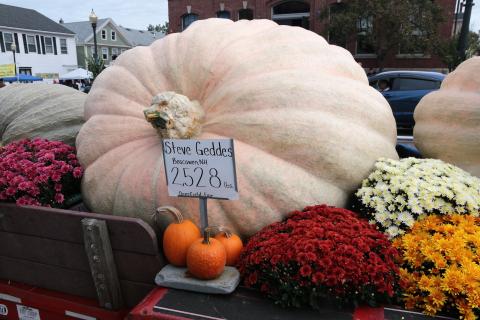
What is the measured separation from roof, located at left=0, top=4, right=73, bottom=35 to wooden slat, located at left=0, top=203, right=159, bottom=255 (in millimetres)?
31741

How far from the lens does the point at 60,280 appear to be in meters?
2.12

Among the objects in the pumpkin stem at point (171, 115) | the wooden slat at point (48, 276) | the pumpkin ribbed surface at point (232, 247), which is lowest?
the wooden slat at point (48, 276)

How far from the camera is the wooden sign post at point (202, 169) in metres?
1.65

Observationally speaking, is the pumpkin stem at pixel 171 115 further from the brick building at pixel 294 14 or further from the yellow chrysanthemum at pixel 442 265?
the brick building at pixel 294 14

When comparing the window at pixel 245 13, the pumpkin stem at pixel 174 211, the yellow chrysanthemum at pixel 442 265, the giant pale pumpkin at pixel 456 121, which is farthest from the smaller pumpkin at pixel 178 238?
the window at pixel 245 13

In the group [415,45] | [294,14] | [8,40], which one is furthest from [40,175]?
[8,40]

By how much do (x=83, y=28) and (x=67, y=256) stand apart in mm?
43550

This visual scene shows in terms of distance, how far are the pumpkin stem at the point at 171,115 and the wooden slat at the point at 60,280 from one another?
30.4 inches

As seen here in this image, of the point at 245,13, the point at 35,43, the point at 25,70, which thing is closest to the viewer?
the point at 245,13

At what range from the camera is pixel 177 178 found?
5.82 feet

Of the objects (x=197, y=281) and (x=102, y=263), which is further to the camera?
(x=102, y=263)

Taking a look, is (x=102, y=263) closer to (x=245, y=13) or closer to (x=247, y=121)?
(x=247, y=121)

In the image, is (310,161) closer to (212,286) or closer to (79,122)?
(212,286)

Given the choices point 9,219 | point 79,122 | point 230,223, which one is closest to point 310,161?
point 230,223
